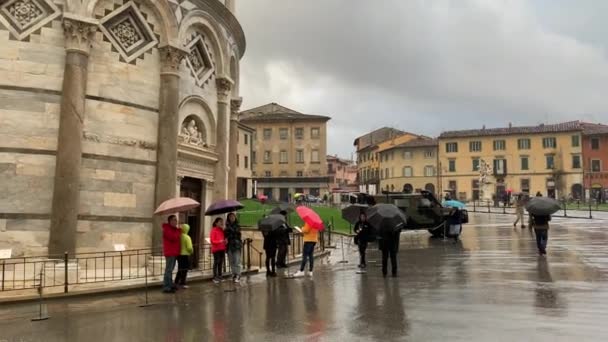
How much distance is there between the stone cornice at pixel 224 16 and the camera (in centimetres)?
1511

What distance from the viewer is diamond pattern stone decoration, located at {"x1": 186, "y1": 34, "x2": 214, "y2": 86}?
14984 millimetres

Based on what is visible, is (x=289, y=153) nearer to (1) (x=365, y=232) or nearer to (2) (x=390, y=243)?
(1) (x=365, y=232)

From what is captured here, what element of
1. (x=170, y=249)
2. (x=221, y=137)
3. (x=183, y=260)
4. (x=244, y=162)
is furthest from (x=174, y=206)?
(x=244, y=162)

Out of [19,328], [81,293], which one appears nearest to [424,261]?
[81,293]

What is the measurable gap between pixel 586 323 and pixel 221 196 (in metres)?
11.2

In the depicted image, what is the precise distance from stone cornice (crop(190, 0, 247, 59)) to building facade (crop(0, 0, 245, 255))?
3.4 inches

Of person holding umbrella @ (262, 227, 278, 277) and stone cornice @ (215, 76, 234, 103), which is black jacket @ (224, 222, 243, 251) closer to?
person holding umbrella @ (262, 227, 278, 277)

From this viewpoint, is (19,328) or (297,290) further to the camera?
(297,290)

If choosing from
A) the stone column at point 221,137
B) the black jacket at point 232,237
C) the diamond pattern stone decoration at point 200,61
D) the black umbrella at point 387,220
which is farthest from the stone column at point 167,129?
the black umbrella at point 387,220

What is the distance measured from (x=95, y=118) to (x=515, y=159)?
7652 cm

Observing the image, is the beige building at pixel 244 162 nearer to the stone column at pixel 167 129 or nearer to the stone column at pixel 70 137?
the stone column at pixel 167 129

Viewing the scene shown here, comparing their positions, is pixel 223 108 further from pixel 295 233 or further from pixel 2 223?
pixel 2 223

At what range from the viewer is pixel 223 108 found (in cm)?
1631

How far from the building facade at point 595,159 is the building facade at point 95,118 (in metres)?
73.7
